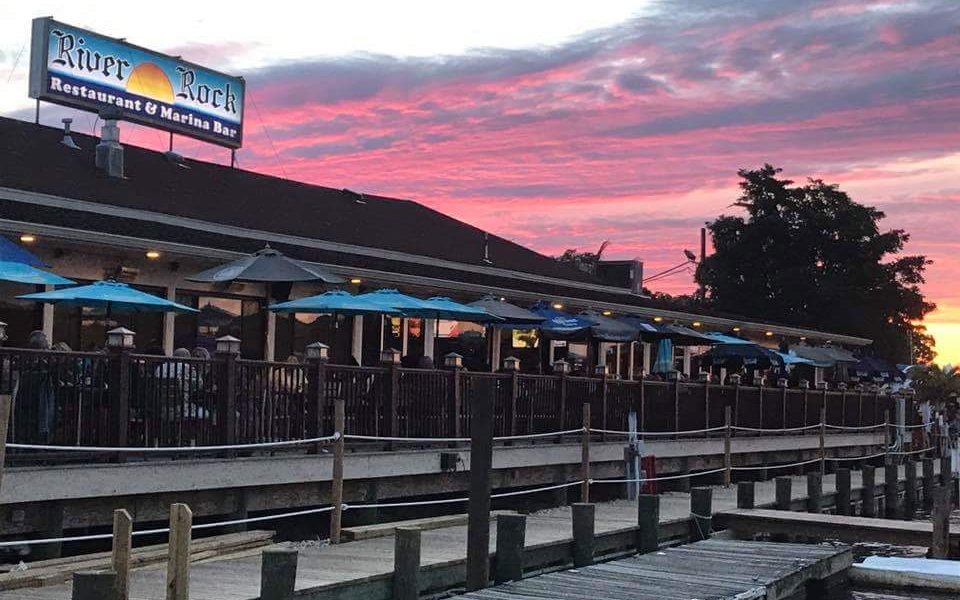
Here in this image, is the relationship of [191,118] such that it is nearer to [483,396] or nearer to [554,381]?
[554,381]

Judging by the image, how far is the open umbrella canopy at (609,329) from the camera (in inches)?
1035

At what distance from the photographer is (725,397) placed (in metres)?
28.4

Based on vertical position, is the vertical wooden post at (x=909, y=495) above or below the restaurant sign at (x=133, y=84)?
below

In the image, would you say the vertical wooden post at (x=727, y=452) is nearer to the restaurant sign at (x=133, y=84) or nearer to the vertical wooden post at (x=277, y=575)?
the restaurant sign at (x=133, y=84)

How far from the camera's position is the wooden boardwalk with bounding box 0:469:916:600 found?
11.7m

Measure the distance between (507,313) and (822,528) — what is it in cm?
714

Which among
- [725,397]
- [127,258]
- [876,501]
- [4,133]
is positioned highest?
[4,133]

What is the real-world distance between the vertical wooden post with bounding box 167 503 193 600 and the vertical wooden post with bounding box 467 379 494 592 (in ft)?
14.2

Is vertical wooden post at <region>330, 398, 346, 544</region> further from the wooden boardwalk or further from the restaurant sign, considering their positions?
the restaurant sign

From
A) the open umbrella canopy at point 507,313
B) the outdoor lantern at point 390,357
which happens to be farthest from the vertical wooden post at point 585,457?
the outdoor lantern at point 390,357

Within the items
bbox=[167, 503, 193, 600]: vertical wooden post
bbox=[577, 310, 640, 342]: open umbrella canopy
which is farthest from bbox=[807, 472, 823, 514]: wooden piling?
bbox=[167, 503, 193, 600]: vertical wooden post

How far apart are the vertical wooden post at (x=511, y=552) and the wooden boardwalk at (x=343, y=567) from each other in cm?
41

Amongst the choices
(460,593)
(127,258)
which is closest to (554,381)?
(127,258)

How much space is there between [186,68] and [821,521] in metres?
20.2
